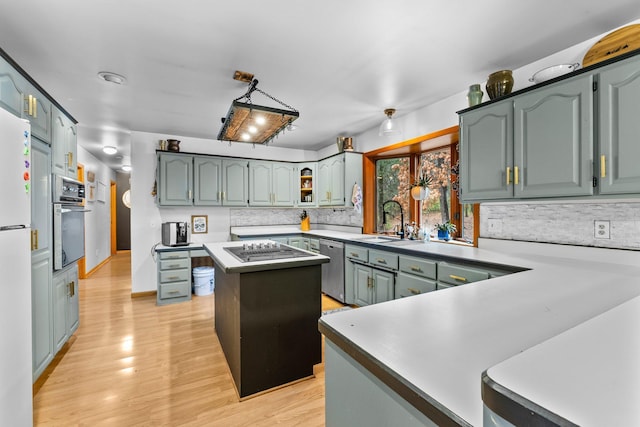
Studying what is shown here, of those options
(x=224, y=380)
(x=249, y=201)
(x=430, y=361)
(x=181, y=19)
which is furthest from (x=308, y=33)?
(x=249, y=201)

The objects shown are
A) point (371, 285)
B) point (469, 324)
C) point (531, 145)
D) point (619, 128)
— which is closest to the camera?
point (469, 324)

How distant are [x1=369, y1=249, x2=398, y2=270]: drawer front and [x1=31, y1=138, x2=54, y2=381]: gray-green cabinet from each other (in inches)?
112

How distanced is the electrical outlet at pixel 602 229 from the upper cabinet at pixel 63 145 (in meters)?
4.13

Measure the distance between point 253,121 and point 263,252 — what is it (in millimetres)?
1048

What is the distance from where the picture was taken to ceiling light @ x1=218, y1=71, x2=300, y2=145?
205 cm

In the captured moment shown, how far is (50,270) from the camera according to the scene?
90.0 inches

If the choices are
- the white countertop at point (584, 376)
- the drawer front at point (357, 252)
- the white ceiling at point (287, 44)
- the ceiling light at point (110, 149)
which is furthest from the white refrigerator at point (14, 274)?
the ceiling light at point (110, 149)

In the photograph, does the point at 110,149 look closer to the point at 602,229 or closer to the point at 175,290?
the point at 175,290

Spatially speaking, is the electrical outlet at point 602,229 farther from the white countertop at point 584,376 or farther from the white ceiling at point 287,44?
the white countertop at point 584,376

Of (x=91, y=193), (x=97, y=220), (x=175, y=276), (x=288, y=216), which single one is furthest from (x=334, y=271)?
(x=97, y=220)

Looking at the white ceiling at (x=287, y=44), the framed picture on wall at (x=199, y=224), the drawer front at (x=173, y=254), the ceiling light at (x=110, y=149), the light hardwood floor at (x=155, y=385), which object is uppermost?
the white ceiling at (x=287, y=44)

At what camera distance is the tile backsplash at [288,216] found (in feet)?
15.5

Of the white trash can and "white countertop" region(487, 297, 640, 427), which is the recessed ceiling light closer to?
the white trash can

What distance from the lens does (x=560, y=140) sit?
6.24 feet
